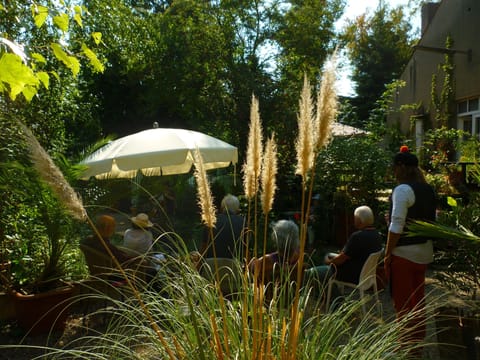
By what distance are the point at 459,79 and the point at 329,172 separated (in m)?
7.93

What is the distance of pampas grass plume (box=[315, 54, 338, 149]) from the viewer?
170cm

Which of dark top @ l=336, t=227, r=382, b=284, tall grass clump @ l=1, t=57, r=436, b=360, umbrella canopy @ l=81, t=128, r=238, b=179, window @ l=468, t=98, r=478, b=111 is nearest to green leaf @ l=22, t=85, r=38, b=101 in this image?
tall grass clump @ l=1, t=57, r=436, b=360

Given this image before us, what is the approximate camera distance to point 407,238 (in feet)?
12.9

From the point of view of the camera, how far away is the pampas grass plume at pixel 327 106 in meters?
1.70

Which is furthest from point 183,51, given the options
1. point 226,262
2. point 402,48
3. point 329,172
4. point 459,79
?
point 402,48

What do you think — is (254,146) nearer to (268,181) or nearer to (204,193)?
(268,181)

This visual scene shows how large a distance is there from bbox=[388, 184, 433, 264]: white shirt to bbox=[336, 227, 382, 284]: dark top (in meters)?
0.88

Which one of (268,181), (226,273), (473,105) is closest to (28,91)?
(226,273)

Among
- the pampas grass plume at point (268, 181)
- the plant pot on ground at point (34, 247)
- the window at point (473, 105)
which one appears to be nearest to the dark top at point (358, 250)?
the plant pot on ground at point (34, 247)

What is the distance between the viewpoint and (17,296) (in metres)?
5.29

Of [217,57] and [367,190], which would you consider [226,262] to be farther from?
[217,57]

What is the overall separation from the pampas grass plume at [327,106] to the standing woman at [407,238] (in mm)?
2349

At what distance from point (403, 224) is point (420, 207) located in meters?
0.22

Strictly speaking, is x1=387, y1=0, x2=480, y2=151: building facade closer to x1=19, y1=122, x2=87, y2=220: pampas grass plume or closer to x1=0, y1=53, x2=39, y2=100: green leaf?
x1=0, y1=53, x2=39, y2=100: green leaf
